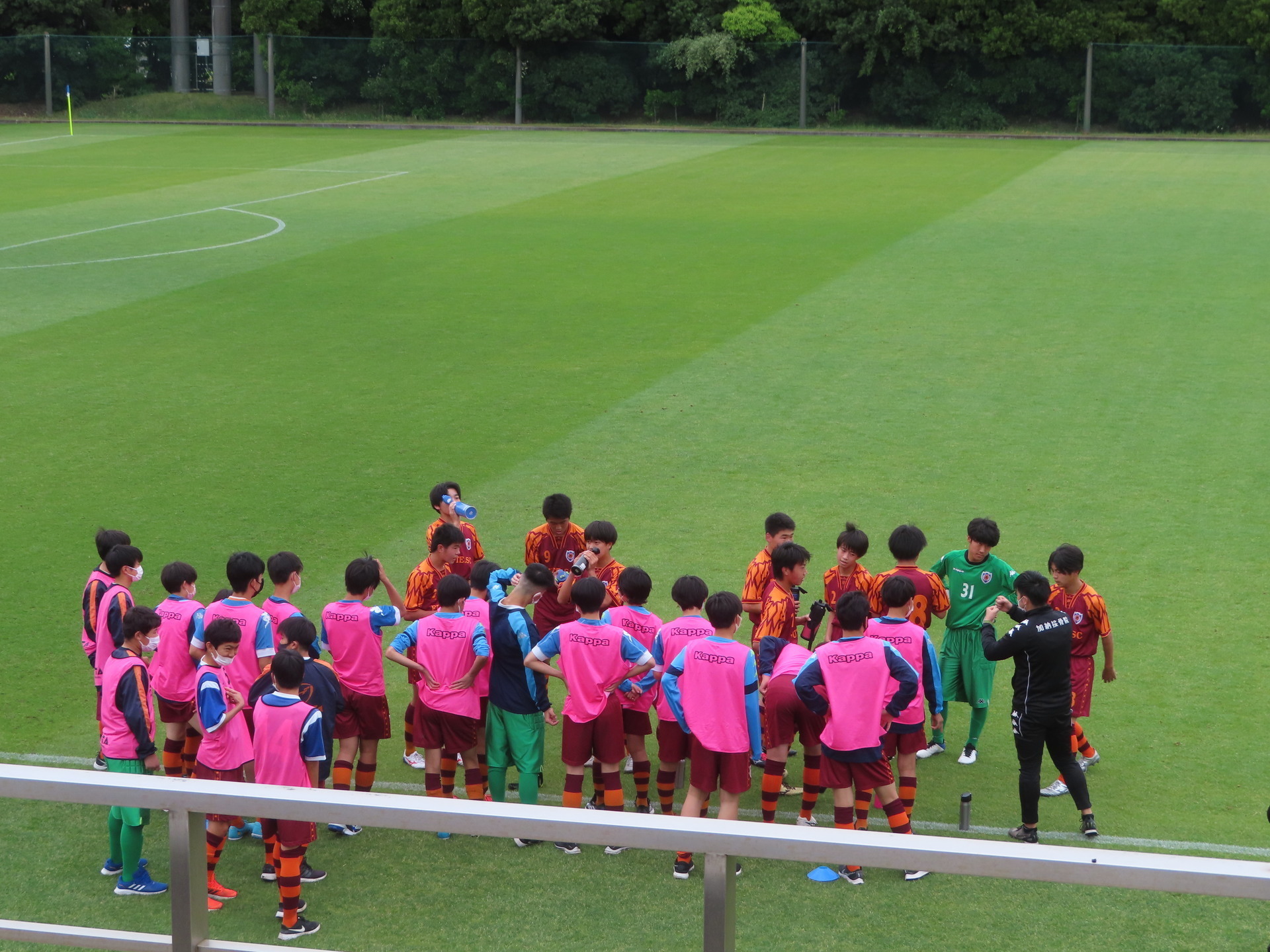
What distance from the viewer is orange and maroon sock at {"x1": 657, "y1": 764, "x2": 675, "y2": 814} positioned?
23.8 feet

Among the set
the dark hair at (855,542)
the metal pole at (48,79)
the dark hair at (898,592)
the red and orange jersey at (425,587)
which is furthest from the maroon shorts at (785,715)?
the metal pole at (48,79)

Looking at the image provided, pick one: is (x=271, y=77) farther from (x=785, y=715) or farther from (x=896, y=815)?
(x=896, y=815)

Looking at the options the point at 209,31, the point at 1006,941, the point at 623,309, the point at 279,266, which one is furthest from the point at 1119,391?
the point at 209,31

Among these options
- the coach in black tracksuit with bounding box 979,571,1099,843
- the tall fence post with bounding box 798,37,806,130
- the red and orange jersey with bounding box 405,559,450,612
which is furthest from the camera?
the tall fence post with bounding box 798,37,806,130

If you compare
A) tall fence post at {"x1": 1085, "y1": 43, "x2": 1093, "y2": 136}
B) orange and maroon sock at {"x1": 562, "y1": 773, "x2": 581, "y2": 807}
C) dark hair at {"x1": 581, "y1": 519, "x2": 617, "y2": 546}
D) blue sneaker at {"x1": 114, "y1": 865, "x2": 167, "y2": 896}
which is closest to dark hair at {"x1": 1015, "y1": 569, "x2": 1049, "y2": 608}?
dark hair at {"x1": 581, "y1": 519, "x2": 617, "y2": 546}

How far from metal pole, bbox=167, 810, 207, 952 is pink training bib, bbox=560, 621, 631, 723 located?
4070 millimetres

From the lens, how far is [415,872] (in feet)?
21.6

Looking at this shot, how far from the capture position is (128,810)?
6070mm

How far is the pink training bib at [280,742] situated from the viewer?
20.9ft

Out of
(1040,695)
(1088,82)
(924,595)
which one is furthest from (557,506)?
(1088,82)

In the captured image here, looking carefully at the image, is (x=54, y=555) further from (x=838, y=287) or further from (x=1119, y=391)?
(x=838, y=287)

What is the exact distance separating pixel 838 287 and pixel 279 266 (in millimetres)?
8899

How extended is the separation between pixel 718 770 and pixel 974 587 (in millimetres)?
2222

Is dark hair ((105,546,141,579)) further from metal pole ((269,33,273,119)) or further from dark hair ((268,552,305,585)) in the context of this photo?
metal pole ((269,33,273,119))
